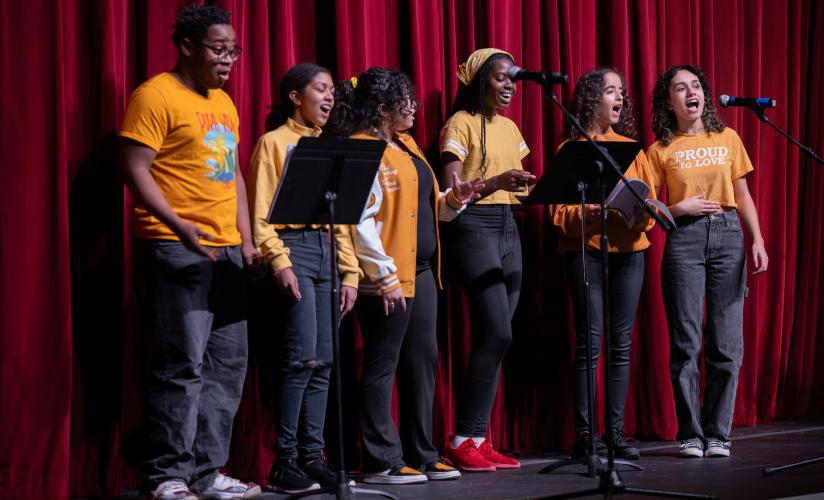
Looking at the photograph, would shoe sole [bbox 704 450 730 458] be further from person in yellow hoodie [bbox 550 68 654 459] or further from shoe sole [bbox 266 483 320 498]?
shoe sole [bbox 266 483 320 498]

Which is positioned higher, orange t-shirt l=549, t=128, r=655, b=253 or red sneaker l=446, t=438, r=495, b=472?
orange t-shirt l=549, t=128, r=655, b=253

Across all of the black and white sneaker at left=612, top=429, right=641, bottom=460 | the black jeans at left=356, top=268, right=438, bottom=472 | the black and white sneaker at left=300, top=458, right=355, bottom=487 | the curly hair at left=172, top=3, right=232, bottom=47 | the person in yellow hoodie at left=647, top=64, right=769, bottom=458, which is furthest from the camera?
the person in yellow hoodie at left=647, top=64, right=769, bottom=458

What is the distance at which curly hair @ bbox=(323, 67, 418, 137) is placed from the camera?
165 inches

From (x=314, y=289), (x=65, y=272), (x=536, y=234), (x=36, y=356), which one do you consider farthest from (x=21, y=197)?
(x=536, y=234)

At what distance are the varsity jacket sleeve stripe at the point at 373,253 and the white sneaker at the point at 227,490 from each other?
88cm

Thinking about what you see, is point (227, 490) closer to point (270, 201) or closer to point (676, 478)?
point (270, 201)

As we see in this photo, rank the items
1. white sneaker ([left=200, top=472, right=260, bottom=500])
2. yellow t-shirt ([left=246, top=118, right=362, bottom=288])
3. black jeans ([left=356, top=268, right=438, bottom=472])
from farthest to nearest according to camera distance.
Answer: black jeans ([left=356, top=268, right=438, bottom=472])
yellow t-shirt ([left=246, top=118, right=362, bottom=288])
white sneaker ([left=200, top=472, right=260, bottom=500])

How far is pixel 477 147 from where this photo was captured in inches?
179

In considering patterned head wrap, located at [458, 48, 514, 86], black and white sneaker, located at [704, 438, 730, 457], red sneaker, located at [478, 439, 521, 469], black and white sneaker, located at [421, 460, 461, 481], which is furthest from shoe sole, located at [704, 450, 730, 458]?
patterned head wrap, located at [458, 48, 514, 86]

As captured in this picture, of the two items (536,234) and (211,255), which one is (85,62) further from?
(536,234)

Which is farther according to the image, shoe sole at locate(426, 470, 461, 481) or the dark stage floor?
shoe sole at locate(426, 470, 461, 481)

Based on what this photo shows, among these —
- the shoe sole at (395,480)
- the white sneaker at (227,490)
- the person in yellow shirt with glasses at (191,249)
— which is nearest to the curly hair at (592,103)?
the shoe sole at (395,480)

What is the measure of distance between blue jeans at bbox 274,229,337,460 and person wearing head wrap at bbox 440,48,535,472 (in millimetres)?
740

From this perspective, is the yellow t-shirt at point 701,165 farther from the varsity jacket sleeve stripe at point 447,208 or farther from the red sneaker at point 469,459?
the red sneaker at point 469,459
